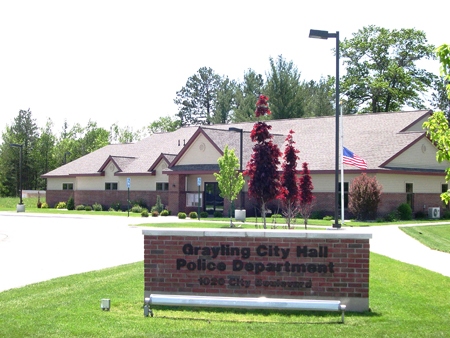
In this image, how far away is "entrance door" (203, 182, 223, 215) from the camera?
46281 millimetres

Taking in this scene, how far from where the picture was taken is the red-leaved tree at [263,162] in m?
26.6

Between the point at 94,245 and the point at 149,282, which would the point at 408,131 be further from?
the point at 149,282

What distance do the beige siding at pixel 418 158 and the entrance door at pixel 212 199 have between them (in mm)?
12564

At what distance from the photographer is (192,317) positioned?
31.8 ft

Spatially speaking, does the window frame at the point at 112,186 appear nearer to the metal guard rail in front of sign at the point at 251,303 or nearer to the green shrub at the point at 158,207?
the green shrub at the point at 158,207

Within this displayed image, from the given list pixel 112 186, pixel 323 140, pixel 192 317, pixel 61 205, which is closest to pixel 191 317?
pixel 192 317

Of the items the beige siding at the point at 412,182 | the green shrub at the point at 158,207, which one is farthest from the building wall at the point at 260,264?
the green shrub at the point at 158,207

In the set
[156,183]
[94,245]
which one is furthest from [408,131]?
[94,245]

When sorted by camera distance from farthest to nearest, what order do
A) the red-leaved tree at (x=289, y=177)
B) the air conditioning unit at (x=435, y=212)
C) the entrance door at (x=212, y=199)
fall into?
the entrance door at (x=212, y=199) → the air conditioning unit at (x=435, y=212) → the red-leaved tree at (x=289, y=177)

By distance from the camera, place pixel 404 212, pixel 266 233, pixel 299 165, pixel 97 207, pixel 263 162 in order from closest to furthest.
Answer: pixel 266 233 < pixel 263 162 < pixel 404 212 < pixel 299 165 < pixel 97 207

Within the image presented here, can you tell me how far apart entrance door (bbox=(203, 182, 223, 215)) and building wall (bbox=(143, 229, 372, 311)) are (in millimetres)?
35433

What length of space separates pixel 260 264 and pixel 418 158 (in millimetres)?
34637

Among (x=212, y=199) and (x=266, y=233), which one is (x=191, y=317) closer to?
(x=266, y=233)

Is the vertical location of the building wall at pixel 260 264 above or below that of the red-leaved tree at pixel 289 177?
below
